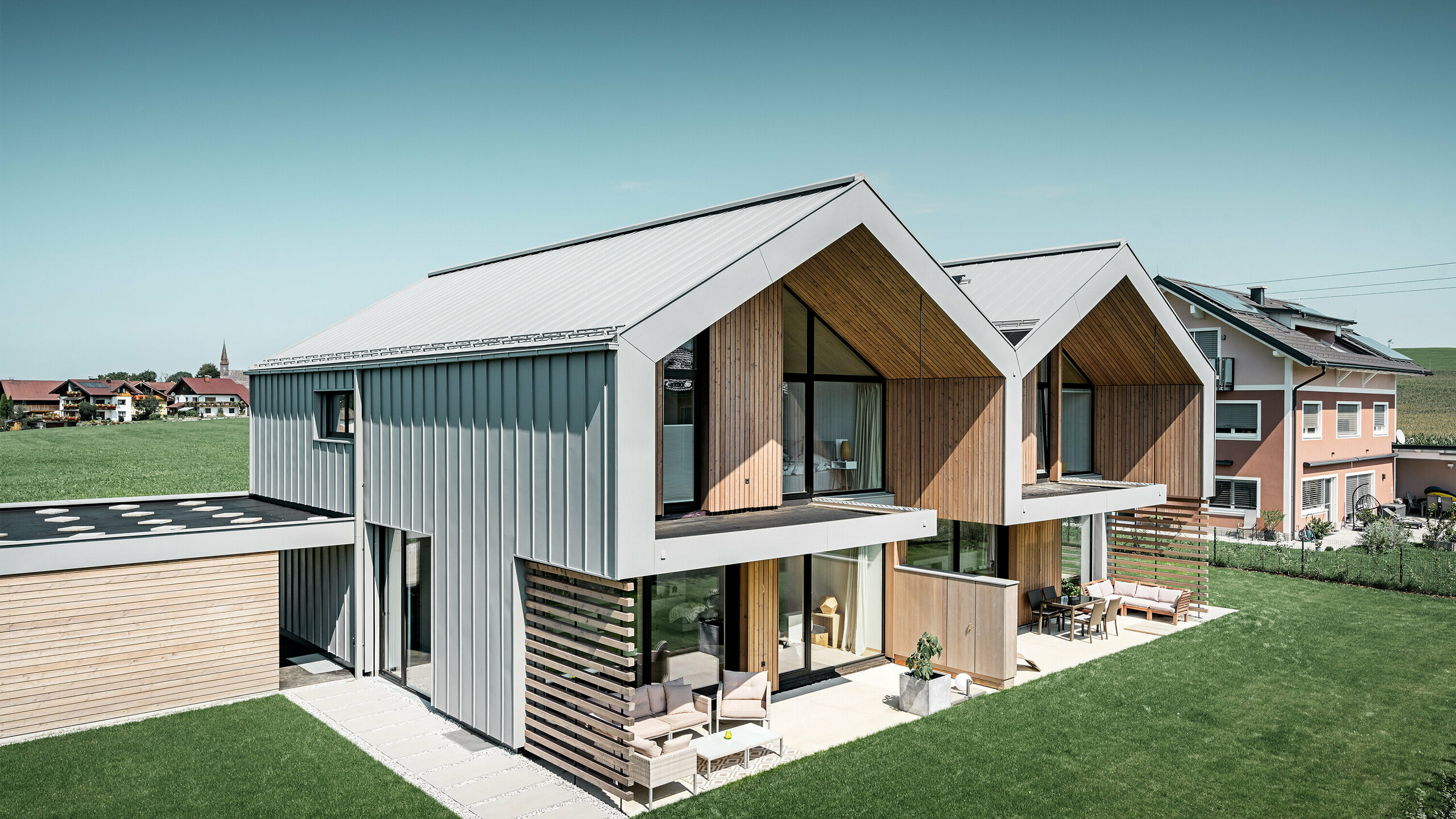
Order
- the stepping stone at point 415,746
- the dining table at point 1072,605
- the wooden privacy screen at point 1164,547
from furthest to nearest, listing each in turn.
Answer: the wooden privacy screen at point 1164,547
the dining table at point 1072,605
the stepping stone at point 415,746

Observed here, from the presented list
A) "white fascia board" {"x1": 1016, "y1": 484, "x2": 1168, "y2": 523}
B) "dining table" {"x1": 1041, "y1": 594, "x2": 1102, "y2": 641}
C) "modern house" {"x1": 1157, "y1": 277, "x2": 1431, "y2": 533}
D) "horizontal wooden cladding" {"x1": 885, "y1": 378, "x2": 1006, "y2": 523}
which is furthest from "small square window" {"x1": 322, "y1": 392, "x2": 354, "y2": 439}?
"modern house" {"x1": 1157, "y1": 277, "x2": 1431, "y2": 533}

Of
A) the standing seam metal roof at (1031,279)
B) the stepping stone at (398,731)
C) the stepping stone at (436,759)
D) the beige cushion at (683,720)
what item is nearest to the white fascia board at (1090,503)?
the standing seam metal roof at (1031,279)

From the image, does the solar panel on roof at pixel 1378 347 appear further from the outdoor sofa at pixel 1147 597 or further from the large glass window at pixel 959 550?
the large glass window at pixel 959 550

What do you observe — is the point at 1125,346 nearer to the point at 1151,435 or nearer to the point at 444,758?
the point at 1151,435

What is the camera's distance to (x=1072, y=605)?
637 inches

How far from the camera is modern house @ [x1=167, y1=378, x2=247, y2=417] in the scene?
4198 inches

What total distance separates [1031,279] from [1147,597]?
256 inches

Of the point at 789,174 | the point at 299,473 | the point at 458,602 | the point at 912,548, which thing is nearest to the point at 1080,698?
the point at 912,548

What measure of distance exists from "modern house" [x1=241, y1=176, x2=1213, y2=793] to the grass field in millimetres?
53634

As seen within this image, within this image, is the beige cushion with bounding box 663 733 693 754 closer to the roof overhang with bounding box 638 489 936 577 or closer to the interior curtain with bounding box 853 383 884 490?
the roof overhang with bounding box 638 489 936 577

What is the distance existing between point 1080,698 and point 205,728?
35.0ft

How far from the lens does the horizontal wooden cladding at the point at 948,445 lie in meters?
12.9

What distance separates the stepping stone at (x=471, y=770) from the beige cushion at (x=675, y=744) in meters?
1.60

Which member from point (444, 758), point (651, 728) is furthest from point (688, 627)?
point (444, 758)
